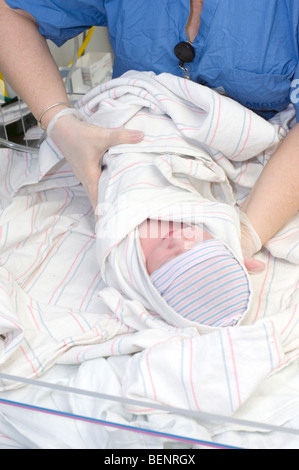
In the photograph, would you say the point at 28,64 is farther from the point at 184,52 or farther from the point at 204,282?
the point at 204,282

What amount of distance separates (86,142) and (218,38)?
11.7 inches

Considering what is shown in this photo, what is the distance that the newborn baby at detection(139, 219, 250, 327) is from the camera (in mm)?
766

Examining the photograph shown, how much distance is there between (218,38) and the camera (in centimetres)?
98

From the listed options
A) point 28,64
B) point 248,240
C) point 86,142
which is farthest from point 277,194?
point 28,64

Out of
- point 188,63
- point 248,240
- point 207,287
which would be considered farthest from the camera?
point 188,63

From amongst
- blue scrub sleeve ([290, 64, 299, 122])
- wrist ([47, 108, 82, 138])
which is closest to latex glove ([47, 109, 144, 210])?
wrist ([47, 108, 82, 138])

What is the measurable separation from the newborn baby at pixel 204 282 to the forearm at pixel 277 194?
0.52 feet

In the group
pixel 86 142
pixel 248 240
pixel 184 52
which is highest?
pixel 184 52

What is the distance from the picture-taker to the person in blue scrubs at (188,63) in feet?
3.14

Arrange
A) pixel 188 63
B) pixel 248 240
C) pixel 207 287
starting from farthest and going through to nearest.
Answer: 1. pixel 188 63
2. pixel 248 240
3. pixel 207 287

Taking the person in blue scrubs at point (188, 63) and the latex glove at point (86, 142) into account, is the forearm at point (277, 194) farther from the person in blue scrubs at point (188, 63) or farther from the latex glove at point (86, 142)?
the latex glove at point (86, 142)

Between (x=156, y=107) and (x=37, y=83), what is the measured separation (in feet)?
0.85
